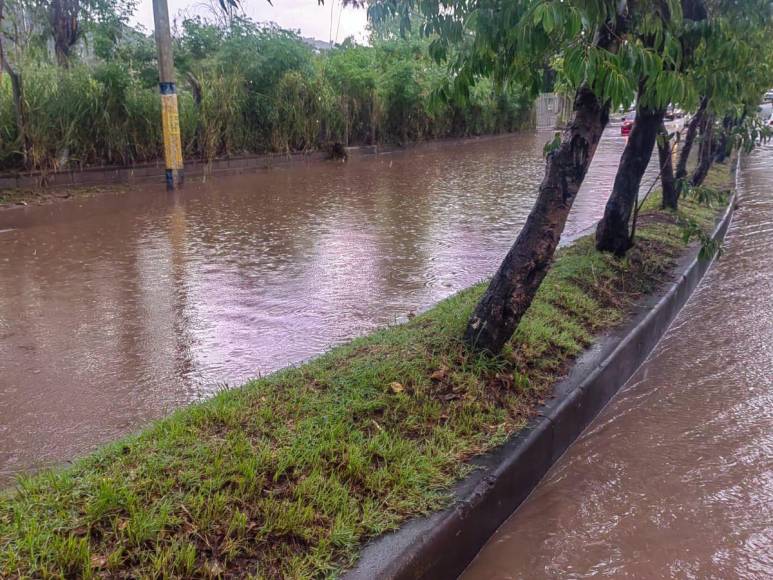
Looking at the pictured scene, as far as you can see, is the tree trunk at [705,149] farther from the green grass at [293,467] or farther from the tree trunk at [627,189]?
the green grass at [293,467]

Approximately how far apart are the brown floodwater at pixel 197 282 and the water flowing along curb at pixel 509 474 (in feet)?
6.04

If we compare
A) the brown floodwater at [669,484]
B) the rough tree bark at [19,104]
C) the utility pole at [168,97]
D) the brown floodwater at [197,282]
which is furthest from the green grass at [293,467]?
the rough tree bark at [19,104]

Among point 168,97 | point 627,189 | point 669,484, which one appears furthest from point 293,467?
point 168,97

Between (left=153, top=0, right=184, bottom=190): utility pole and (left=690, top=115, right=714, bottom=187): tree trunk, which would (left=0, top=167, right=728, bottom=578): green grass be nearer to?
(left=690, top=115, right=714, bottom=187): tree trunk

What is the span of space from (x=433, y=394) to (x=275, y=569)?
1.46 metres

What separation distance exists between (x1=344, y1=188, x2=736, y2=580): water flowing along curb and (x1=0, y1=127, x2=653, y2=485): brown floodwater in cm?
184

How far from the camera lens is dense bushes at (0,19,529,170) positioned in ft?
42.5

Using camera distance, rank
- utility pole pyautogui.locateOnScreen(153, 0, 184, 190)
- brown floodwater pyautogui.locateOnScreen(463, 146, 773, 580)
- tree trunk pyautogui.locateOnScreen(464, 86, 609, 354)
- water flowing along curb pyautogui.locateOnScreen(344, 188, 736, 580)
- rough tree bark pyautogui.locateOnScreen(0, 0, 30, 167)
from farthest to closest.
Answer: utility pole pyautogui.locateOnScreen(153, 0, 184, 190), rough tree bark pyautogui.locateOnScreen(0, 0, 30, 167), tree trunk pyautogui.locateOnScreen(464, 86, 609, 354), brown floodwater pyautogui.locateOnScreen(463, 146, 773, 580), water flowing along curb pyautogui.locateOnScreen(344, 188, 736, 580)

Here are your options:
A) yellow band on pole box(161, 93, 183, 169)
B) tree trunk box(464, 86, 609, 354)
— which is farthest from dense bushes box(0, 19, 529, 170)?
tree trunk box(464, 86, 609, 354)

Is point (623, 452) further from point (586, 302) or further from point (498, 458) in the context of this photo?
point (586, 302)

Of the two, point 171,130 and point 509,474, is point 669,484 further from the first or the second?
point 171,130

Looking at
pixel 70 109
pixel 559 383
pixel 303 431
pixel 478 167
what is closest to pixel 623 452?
pixel 559 383

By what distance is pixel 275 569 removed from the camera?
2.42 meters

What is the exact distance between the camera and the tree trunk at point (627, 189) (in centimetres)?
651
